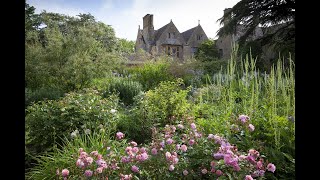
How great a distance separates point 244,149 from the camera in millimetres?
3029

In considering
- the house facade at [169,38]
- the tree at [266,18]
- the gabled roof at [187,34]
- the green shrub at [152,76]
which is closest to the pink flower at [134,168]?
the green shrub at [152,76]

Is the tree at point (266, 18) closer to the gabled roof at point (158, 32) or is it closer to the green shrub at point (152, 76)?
the green shrub at point (152, 76)

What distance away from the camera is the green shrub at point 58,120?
3.94m

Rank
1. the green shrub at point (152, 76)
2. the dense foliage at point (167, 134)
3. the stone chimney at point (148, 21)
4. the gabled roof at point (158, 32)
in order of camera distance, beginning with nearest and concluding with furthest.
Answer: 1. the dense foliage at point (167, 134)
2. the green shrub at point (152, 76)
3. the stone chimney at point (148, 21)
4. the gabled roof at point (158, 32)

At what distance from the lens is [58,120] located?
398 centimetres

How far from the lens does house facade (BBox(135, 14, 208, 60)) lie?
1282 inches

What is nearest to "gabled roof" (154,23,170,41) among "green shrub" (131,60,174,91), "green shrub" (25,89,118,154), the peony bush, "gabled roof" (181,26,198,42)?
"gabled roof" (181,26,198,42)

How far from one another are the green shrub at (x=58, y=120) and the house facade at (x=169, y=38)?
28.6 meters

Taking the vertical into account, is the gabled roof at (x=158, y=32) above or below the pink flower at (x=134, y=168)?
above

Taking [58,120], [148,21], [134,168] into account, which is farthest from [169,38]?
[134,168]

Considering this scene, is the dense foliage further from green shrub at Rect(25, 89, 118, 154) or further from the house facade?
the house facade
